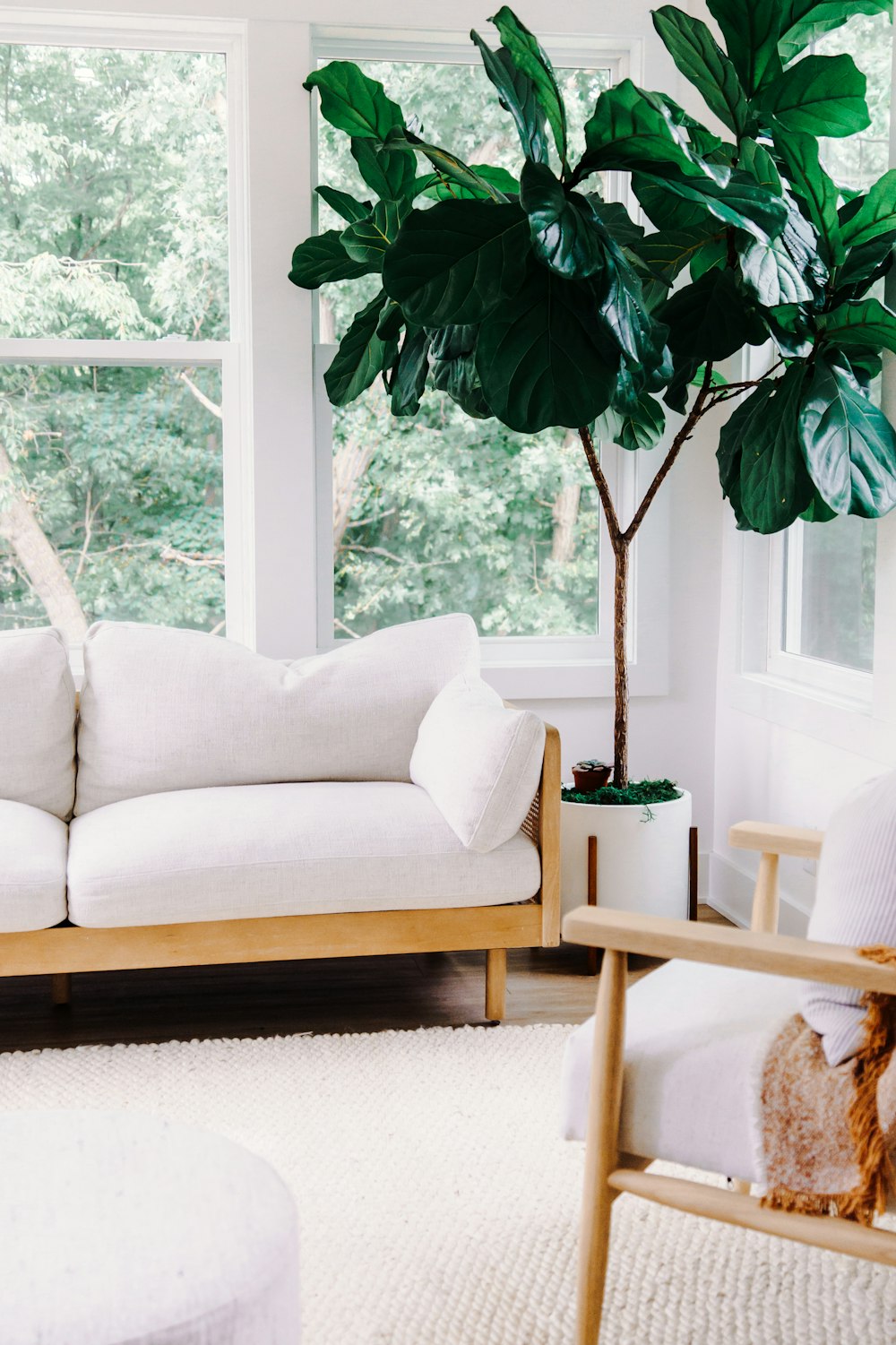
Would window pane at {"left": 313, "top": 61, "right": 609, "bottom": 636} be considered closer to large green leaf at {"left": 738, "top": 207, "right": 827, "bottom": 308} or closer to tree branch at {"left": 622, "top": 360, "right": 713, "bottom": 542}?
tree branch at {"left": 622, "top": 360, "right": 713, "bottom": 542}

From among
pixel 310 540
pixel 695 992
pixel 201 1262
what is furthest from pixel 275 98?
pixel 201 1262

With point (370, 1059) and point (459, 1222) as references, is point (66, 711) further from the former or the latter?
point (459, 1222)

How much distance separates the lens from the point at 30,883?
7.91ft

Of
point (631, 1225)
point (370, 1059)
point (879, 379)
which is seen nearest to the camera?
point (631, 1225)

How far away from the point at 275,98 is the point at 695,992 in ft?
9.05

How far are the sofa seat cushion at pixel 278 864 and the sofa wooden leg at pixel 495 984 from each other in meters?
0.15

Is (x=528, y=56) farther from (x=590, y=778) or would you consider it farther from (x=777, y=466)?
(x=590, y=778)

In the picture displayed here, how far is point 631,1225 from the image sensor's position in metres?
1.90

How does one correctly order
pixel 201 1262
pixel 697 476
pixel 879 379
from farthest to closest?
pixel 697 476, pixel 879 379, pixel 201 1262

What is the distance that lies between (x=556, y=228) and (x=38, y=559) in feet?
6.27

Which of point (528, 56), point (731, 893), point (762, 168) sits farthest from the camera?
point (731, 893)

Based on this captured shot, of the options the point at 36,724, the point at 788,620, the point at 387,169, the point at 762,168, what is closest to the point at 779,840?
the point at 762,168

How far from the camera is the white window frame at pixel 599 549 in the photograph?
11.4 feet

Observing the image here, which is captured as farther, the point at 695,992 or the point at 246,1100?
the point at 246,1100
